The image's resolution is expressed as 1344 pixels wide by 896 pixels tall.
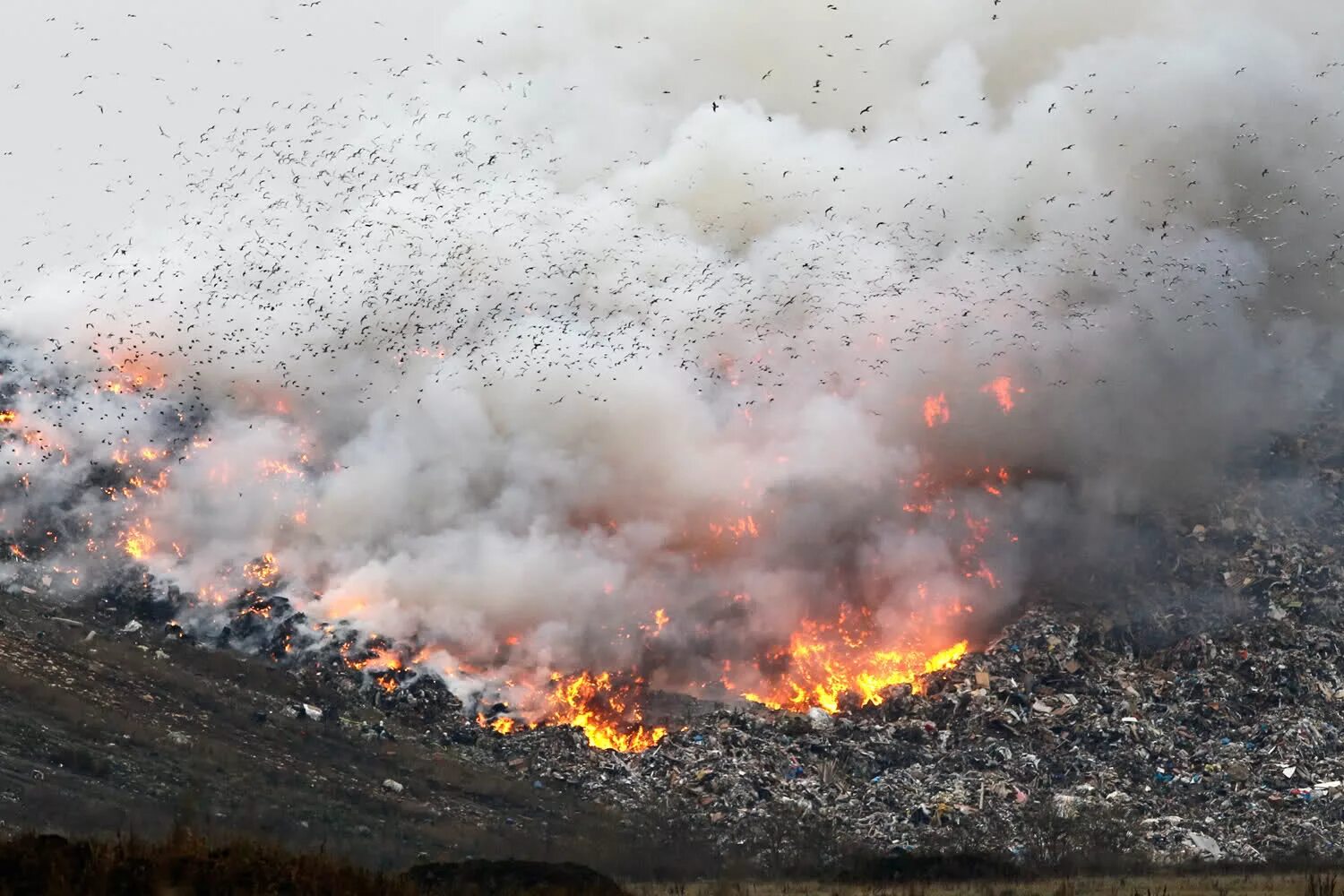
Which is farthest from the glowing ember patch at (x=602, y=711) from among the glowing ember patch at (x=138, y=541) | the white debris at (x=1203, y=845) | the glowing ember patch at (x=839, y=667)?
the glowing ember patch at (x=138, y=541)

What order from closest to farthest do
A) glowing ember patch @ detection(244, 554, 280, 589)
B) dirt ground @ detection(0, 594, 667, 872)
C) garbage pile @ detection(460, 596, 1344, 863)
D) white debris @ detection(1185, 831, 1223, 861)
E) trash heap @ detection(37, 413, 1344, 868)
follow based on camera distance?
dirt ground @ detection(0, 594, 667, 872) → white debris @ detection(1185, 831, 1223, 861) → garbage pile @ detection(460, 596, 1344, 863) → trash heap @ detection(37, 413, 1344, 868) → glowing ember patch @ detection(244, 554, 280, 589)

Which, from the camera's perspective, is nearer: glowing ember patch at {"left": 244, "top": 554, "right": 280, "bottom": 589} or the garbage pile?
the garbage pile

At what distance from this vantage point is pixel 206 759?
132 feet

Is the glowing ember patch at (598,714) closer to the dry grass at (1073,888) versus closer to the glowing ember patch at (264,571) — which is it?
the glowing ember patch at (264,571)

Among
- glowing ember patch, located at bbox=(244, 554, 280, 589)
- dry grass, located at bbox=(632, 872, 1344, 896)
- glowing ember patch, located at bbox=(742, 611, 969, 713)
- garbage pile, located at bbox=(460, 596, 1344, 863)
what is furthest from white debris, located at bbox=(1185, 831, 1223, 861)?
glowing ember patch, located at bbox=(244, 554, 280, 589)

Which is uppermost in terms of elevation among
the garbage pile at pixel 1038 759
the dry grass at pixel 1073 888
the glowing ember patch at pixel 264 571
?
the glowing ember patch at pixel 264 571

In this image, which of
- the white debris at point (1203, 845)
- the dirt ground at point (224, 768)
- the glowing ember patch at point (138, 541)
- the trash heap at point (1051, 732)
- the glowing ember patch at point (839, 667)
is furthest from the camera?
the glowing ember patch at point (138, 541)

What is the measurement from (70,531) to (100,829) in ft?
86.0

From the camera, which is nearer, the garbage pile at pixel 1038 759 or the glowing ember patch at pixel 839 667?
the garbage pile at pixel 1038 759

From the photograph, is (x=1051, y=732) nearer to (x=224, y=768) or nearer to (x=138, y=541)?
(x=224, y=768)

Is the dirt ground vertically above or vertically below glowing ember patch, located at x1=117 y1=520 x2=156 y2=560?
below

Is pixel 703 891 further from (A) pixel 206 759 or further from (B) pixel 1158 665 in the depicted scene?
(B) pixel 1158 665

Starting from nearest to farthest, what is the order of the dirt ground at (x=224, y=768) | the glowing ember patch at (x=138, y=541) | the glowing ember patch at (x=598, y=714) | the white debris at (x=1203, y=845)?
1. the dirt ground at (x=224, y=768)
2. the white debris at (x=1203, y=845)
3. the glowing ember patch at (x=598, y=714)
4. the glowing ember patch at (x=138, y=541)

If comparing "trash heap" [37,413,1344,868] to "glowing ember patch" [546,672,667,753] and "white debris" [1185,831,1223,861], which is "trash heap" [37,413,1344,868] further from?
"glowing ember patch" [546,672,667,753]
